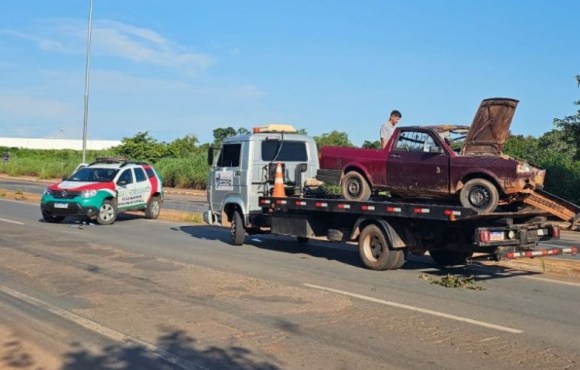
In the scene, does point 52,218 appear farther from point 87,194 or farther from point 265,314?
point 265,314

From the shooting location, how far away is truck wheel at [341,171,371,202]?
11453 millimetres

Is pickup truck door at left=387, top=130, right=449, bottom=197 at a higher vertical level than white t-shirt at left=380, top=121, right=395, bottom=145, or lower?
lower

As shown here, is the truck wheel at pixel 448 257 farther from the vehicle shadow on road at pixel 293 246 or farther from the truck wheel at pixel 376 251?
the vehicle shadow on road at pixel 293 246

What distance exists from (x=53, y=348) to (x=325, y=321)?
2803 mm

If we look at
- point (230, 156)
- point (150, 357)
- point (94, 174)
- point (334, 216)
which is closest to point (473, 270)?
point (334, 216)

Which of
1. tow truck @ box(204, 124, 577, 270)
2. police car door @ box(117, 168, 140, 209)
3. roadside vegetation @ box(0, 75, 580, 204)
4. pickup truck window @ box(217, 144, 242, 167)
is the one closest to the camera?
tow truck @ box(204, 124, 577, 270)

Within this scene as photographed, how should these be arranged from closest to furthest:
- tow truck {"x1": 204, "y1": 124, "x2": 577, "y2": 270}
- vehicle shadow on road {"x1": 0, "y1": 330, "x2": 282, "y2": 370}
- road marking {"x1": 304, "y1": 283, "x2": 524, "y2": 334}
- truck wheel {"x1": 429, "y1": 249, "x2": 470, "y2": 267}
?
1. vehicle shadow on road {"x1": 0, "y1": 330, "x2": 282, "y2": 370}
2. road marking {"x1": 304, "y1": 283, "x2": 524, "y2": 334}
3. tow truck {"x1": 204, "y1": 124, "x2": 577, "y2": 270}
4. truck wheel {"x1": 429, "y1": 249, "x2": 470, "y2": 267}

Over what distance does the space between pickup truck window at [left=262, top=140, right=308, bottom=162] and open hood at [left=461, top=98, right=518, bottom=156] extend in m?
4.69

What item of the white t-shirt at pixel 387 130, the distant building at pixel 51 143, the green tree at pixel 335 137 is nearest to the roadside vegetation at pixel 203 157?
the green tree at pixel 335 137

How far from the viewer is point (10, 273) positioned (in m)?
9.91

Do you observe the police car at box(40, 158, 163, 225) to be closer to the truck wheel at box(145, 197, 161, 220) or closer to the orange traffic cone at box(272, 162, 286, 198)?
the truck wheel at box(145, 197, 161, 220)

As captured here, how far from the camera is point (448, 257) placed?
11.8 metres

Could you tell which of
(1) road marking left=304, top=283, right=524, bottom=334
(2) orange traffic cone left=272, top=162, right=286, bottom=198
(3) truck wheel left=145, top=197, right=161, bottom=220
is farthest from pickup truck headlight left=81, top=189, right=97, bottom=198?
(1) road marking left=304, top=283, right=524, bottom=334

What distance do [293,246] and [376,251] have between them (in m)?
3.80
